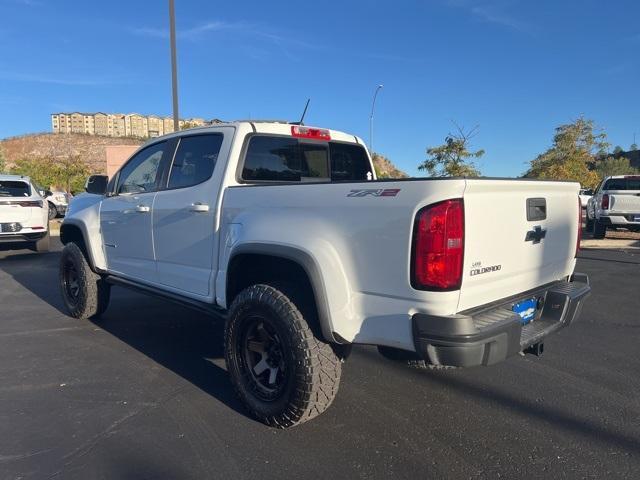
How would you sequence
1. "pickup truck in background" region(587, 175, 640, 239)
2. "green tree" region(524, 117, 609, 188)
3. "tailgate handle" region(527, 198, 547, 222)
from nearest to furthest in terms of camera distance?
"tailgate handle" region(527, 198, 547, 222)
"pickup truck in background" region(587, 175, 640, 239)
"green tree" region(524, 117, 609, 188)

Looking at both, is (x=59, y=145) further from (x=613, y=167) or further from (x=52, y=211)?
(x=613, y=167)

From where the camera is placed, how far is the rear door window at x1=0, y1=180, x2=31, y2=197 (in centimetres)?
1023

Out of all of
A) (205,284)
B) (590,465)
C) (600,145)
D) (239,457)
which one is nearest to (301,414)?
(239,457)

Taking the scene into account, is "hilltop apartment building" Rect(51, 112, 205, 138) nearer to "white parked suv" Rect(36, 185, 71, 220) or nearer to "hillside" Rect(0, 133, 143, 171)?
Answer: "hillside" Rect(0, 133, 143, 171)

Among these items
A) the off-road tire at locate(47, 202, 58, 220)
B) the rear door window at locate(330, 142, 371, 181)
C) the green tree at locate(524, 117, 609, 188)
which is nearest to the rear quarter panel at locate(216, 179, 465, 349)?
the rear door window at locate(330, 142, 371, 181)

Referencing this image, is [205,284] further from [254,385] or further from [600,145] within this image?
[600,145]

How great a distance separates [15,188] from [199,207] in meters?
8.84

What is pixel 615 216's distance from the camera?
42.5 feet

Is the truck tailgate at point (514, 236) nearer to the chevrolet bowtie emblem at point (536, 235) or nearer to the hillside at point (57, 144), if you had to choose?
the chevrolet bowtie emblem at point (536, 235)

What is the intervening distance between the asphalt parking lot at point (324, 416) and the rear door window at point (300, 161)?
1.63 meters

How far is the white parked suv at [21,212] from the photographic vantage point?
9758 mm

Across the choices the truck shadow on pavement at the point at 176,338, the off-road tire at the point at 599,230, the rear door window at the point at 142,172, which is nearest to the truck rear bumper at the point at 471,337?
the truck shadow on pavement at the point at 176,338

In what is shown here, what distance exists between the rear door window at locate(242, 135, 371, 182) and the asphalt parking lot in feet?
5.33

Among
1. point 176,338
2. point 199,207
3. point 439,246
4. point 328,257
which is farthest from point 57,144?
point 439,246
